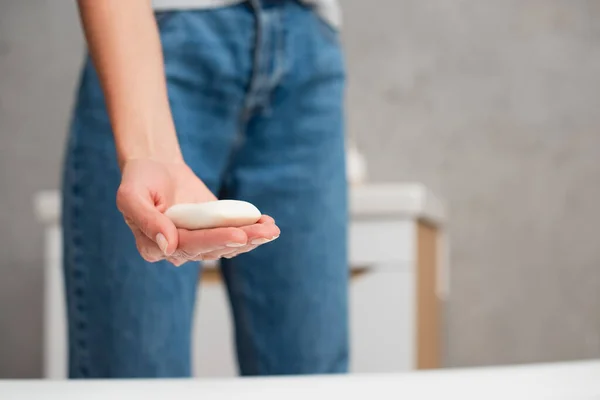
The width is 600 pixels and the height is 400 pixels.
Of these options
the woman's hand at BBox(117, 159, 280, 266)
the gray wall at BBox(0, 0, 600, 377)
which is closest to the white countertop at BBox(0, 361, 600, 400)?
the woman's hand at BBox(117, 159, 280, 266)

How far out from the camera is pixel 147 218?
0.32 meters

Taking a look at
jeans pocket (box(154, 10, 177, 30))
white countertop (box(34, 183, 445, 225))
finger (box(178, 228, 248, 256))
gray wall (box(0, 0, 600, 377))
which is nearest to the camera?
finger (box(178, 228, 248, 256))

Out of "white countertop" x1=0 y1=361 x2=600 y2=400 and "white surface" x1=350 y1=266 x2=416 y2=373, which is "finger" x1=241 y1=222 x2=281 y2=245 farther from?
"white surface" x1=350 y1=266 x2=416 y2=373

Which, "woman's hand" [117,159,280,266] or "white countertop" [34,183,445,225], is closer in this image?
"woman's hand" [117,159,280,266]

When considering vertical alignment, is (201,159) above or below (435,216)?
above

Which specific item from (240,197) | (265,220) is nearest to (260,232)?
(265,220)

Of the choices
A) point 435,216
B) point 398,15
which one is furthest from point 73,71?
point 435,216

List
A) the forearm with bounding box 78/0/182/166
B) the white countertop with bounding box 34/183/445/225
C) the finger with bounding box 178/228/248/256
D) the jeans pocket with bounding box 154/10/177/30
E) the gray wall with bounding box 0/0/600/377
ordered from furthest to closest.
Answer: the gray wall with bounding box 0/0/600/377 < the white countertop with bounding box 34/183/445/225 < the jeans pocket with bounding box 154/10/177/30 < the forearm with bounding box 78/0/182/166 < the finger with bounding box 178/228/248/256

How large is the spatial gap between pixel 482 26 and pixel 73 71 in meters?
0.86

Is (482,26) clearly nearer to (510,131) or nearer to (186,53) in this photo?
(510,131)

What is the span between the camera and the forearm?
1.32ft

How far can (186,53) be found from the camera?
1.68 ft

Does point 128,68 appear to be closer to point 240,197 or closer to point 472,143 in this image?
point 240,197

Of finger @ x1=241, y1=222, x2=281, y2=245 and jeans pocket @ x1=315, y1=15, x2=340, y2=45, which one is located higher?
jeans pocket @ x1=315, y1=15, x2=340, y2=45
